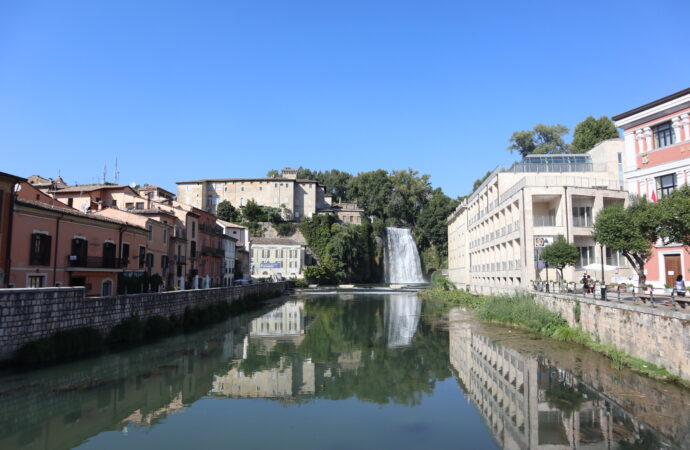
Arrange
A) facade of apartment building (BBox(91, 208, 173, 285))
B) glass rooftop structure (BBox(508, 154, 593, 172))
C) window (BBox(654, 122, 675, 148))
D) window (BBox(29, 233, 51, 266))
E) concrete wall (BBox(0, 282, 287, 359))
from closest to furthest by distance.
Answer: concrete wall (BBox(0, 282, 287, 359)) < window (BBox(29, 233, 51, 266)) < window (BBox(654, 122, 675, 148)) < facade of apartment building (BBox(91, 208, 173, 285)) < glass rooftop structure (BBox(508, 154, 593, 172))

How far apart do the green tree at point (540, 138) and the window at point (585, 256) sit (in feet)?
117

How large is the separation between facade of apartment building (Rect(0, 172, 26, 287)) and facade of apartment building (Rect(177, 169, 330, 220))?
2510 inches

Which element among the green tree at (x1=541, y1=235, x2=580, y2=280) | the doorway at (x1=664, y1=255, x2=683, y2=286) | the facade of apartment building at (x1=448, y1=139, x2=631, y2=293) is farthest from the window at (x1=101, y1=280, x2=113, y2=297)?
the doorway at (x1=664, y1=255, x2=683, y2=286)

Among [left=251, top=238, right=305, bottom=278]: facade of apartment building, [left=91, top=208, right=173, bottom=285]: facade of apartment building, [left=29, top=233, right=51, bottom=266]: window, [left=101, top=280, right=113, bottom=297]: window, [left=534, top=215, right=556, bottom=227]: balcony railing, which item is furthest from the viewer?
[left=251, top=238, right=305, bottom=278]: facade of apartment building

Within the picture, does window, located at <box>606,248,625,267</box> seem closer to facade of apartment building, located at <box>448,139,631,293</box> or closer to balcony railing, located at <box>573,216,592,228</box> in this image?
facade of apartment building, located at <box>448,139,631,293</box>

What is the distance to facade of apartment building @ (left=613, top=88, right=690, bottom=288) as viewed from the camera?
68.8 feet

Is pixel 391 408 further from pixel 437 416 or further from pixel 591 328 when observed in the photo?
pixel 591 328

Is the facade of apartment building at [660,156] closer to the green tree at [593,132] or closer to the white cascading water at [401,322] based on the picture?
the white cascading water at [401,322]

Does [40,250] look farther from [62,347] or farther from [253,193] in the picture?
[253,193]

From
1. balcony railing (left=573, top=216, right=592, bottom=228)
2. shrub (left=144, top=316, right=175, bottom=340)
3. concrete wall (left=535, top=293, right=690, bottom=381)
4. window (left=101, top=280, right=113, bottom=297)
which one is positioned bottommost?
shrub (left=144, top=316, right=175, bottom=340)

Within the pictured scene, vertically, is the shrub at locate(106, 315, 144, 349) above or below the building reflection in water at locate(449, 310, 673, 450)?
above

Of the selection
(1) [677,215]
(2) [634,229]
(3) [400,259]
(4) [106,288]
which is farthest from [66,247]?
(3) [400,259]

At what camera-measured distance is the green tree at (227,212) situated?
77.8m

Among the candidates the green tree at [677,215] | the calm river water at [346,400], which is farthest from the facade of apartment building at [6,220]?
the green tree at [677,215]
